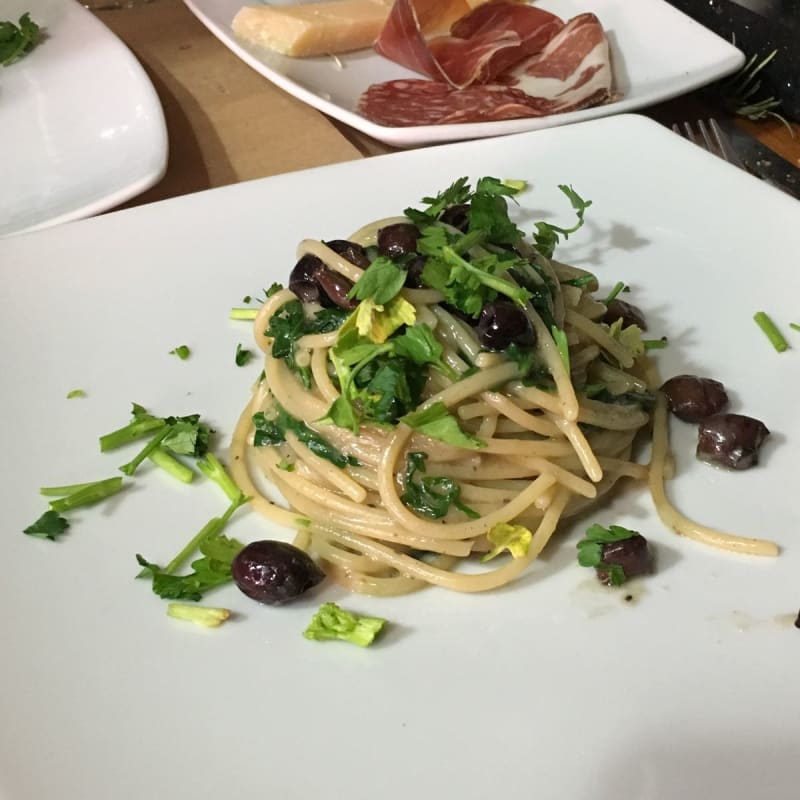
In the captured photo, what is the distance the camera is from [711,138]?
3361 millimetres

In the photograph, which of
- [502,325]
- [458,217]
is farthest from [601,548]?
[458,217]

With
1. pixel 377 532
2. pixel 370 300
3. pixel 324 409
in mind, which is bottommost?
pixel 377 532

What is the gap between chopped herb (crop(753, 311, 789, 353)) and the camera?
7.72ft

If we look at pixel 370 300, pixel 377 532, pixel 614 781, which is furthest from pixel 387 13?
pixel 614 781

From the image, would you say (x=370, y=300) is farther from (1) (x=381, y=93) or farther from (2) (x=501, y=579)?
(1) (x=381, y=93)

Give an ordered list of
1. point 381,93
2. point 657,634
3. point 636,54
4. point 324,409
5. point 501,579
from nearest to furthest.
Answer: point 657,634, point 501,579, point 324,409, point 381,93, point 636,54

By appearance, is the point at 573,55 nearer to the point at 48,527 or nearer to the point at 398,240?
the point at 398,240

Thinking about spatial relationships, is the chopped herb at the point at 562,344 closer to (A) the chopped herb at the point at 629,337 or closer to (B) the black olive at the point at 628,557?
(A) the chopped herb at the point at 629,337

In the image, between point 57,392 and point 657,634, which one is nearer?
point 657,634

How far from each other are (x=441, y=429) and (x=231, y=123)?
7.53ft

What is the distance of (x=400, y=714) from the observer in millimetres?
1674

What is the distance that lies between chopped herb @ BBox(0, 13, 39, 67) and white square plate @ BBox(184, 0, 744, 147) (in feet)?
2.47

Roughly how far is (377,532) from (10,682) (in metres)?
0.80

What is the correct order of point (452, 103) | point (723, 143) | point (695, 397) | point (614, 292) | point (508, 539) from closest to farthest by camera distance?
point (508, 539) → point (695, 397) → point (614, 292) → point (723, 143) → point (452, 103)
